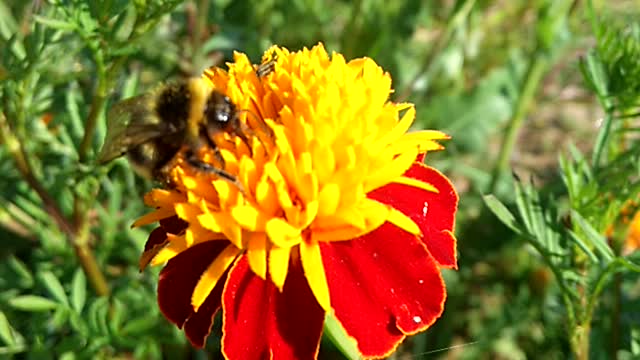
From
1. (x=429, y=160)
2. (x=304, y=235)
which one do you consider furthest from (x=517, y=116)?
(x=304, y=235)

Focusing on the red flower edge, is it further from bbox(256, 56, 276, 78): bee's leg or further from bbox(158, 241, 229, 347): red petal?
bbox(256, 56, 276, 78): bee's leg

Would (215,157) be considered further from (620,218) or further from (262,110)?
(620,218)

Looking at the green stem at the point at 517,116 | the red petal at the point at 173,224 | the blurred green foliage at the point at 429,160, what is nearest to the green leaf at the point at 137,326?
the blurred green foliage at the point at 429,160

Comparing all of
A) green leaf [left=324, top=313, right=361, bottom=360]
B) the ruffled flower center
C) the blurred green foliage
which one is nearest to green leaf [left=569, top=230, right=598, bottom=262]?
the blurred green foliage

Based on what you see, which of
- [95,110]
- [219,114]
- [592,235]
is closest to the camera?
[219,114]

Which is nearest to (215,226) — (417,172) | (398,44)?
(417,172)

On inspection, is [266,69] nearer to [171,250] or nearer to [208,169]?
[208,169]

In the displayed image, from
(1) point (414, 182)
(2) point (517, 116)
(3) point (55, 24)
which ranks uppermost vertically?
(3) point (55, 24)
